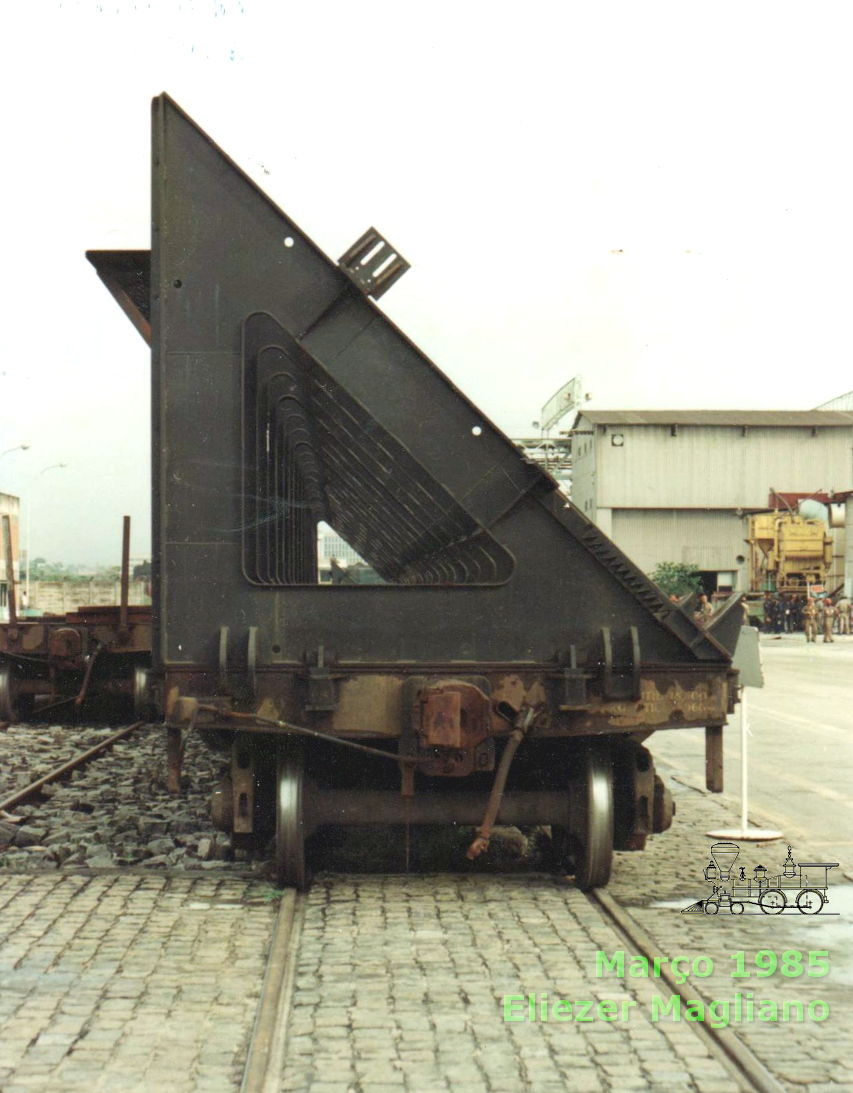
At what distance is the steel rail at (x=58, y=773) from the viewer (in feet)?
31.8

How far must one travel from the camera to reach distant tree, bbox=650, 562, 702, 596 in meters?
54.0

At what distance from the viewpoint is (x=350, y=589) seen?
6.40m

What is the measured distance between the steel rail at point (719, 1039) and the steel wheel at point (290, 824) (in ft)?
5.33

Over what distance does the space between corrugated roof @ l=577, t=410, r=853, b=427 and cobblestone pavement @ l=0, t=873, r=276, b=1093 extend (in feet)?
177

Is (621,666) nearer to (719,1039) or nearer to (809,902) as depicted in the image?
(809,902)

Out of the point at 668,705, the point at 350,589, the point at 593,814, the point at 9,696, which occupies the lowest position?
the point at 9,696

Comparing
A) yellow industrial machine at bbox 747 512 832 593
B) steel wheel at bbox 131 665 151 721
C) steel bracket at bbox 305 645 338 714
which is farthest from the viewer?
yellow industrial machine at bbox 747 512 832 593

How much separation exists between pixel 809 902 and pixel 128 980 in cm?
339

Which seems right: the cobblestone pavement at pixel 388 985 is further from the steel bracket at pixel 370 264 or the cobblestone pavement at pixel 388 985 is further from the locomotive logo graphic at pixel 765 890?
the steel bracket at pixel 370 264

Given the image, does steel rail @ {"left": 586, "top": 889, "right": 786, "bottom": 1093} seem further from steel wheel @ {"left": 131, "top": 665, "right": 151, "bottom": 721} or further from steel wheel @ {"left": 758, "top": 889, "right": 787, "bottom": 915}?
steel wheel @ {"left": 131, "top": 665, "right": 151, "bottom": 721}

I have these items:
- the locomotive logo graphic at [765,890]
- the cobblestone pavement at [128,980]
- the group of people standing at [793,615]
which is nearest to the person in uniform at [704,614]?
the locomotive logo graphic at [765,890]

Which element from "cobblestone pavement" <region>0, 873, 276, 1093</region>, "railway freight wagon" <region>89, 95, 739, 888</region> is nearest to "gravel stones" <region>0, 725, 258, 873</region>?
"cobblestone pavement" <region>0, 873, 276, 1093</region>

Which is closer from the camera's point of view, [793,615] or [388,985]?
[388,985]

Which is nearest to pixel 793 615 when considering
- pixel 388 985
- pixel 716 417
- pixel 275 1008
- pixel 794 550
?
pixel 794 550
